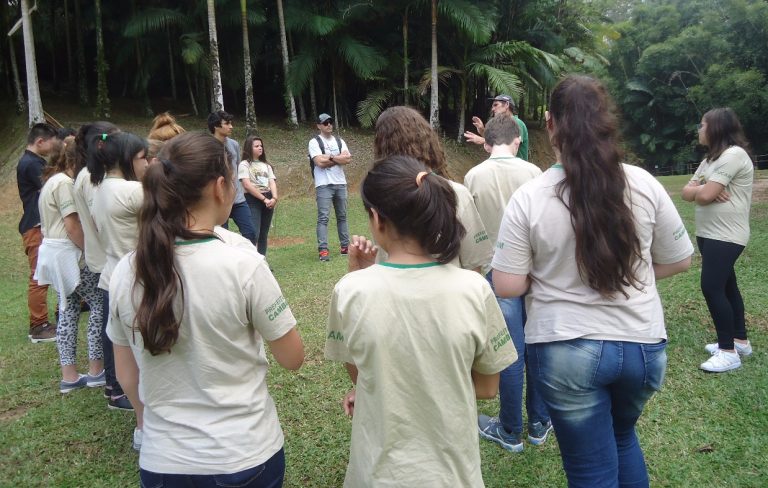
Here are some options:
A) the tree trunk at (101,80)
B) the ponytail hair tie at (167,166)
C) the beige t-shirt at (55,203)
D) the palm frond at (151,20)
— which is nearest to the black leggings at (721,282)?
the ponytail hair tie at (167,166)

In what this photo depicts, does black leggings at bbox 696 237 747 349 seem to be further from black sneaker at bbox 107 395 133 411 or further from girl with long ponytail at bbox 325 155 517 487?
black sneaker at bbox 107 395 133 411

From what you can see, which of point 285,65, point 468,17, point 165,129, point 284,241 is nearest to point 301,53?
point 285,65

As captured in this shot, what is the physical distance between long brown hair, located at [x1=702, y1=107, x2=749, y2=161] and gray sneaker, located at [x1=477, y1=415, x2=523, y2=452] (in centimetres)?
242

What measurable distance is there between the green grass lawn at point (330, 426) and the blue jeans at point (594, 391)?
95 cm

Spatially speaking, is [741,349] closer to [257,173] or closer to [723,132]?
[723,132]

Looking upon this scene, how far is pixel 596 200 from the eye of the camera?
5.69 feet

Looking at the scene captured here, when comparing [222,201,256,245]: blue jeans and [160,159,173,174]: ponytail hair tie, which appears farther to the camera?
[222,201,256,245]: blue jeans

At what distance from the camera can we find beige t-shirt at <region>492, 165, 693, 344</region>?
1808 mm

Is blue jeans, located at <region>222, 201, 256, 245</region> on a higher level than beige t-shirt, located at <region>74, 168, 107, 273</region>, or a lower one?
lower

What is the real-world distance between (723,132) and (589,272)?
108 inches

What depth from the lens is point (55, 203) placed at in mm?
3707

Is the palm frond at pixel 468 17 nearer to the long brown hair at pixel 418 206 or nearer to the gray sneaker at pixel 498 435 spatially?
the gray sneaker at pixel 498 435

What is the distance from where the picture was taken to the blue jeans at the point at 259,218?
6.55m

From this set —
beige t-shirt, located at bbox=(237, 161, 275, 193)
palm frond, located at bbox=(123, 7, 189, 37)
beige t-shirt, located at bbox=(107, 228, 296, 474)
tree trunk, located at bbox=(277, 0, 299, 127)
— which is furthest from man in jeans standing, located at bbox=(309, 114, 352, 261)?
palm frond, located at bbox=(123, 7, 189, 37)
